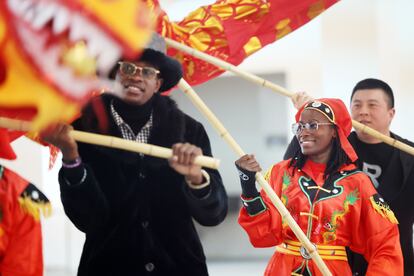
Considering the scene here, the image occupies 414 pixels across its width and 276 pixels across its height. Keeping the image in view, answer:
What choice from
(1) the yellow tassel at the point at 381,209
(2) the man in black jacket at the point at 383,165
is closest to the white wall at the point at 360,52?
(2) the man in black jacket at the point at 383,165

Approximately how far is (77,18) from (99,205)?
2.79 ft

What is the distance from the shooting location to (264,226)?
2.57 metres

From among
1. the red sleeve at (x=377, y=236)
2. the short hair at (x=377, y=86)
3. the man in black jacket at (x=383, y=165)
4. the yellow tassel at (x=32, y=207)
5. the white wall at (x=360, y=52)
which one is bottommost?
the red sleeve at (x=377, y=236)

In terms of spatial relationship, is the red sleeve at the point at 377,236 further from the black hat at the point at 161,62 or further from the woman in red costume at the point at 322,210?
the black hat at the point at 161,62

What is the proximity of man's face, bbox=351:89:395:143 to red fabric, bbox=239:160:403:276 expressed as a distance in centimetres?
55

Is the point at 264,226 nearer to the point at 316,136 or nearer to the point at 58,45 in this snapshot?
the point at 316,136

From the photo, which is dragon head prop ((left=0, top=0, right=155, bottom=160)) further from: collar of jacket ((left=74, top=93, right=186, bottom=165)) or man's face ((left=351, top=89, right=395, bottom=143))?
man's face ((left=351, top=89, right=395, bottom=143))

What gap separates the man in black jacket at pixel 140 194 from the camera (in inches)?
79.5

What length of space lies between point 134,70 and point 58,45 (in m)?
0.79

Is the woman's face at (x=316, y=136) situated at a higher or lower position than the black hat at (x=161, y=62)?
lower

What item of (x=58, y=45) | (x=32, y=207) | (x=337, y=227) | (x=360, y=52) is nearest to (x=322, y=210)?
(x=337, y=227)

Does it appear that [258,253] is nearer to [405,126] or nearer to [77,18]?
[405,126]

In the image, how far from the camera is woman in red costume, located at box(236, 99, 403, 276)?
2543mm

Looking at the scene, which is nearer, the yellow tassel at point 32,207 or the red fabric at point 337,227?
the yellow tassel at point 32,207
